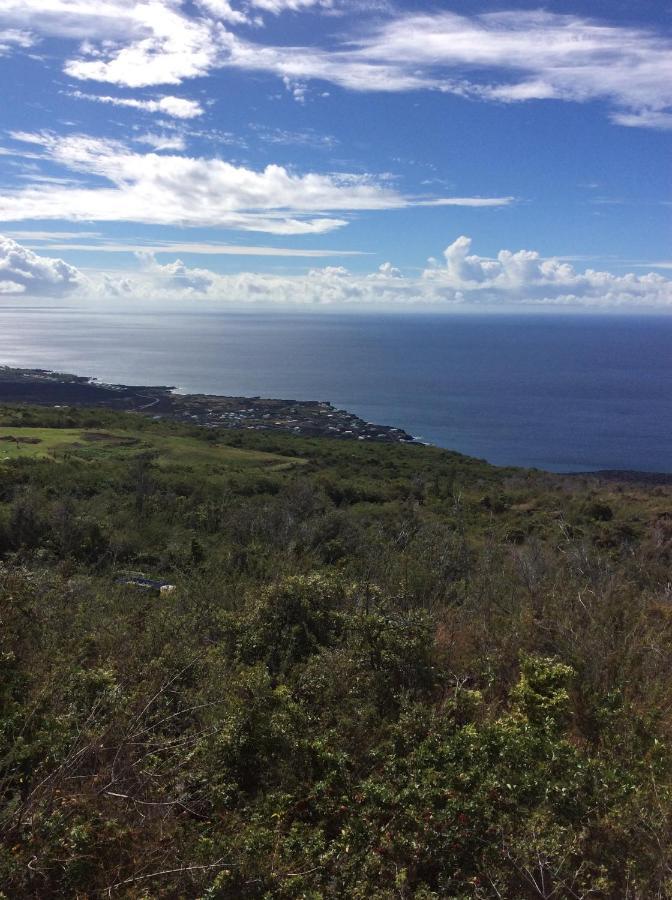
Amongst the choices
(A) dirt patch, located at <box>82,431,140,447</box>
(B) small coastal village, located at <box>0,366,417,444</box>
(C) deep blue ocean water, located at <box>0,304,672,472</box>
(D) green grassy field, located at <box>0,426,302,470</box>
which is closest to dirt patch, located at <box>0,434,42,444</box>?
(D) green grassy field, located at <box>0,426,302,470</box>

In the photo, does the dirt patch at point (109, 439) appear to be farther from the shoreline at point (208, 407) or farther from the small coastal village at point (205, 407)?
the small coastal village at point (205, 407)

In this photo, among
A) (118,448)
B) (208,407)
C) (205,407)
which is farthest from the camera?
(208,407)

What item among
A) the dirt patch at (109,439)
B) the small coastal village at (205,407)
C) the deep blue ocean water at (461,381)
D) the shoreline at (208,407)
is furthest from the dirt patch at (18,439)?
the deep blue ocean water at (461,381)

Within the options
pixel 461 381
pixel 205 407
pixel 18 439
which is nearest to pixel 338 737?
pixel 18 439

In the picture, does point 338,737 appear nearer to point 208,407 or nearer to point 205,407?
point 205,407

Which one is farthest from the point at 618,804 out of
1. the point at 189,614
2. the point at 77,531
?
the point at 77,531

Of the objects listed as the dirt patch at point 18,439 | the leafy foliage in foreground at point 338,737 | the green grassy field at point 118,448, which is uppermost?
the leafy foliage in foreground at point 338,737
